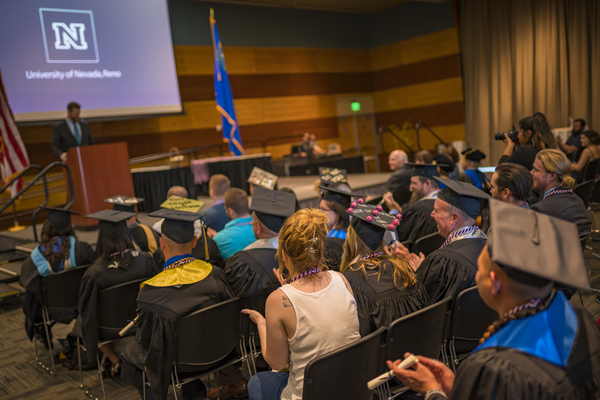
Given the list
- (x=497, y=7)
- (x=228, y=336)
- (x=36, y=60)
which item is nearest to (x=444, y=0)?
(x=497, y=7)

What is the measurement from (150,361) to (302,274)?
3.39 ft

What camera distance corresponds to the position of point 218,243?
355 cm

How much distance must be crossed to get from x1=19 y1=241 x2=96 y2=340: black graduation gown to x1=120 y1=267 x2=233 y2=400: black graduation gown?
4.56ft

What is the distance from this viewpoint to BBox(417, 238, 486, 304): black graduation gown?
220 cm

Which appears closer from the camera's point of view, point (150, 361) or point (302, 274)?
point (302, 274)

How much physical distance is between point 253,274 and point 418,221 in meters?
1.71

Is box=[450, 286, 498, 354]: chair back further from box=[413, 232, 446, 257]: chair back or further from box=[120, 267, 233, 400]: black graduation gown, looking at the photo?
box=[120, 267, 233, 400]: black graduation gown

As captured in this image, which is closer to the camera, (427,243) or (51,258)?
(427,243)

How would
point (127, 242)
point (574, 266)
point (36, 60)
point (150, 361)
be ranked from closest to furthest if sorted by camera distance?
point (574, 266) → point (150, 361) → point (127, 242) → point (36, 60)

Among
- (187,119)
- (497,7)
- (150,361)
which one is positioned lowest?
(150,361)

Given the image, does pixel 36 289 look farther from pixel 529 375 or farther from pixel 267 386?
pixel 529 375

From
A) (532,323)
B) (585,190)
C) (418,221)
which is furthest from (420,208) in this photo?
(532,323)

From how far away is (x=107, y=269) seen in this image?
3.00 m

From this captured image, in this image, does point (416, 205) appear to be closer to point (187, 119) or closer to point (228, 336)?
point (228, 336)
